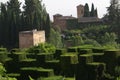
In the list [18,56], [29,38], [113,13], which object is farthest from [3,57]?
[113,13]

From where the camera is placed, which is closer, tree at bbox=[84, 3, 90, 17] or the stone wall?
the stone wall

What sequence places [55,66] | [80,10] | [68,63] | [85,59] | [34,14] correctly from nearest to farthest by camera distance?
1. [85,59]
2. [68,63]
3. [55,66]
4. [34,14]
5. [80,10]

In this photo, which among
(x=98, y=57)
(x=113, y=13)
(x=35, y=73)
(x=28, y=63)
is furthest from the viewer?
(x=113, y=13)

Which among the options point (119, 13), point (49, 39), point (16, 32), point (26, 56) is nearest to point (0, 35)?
point (16, 32)

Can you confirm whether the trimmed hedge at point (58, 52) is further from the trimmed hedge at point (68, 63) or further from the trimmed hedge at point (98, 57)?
the trimmed hedge at point (98, 57)

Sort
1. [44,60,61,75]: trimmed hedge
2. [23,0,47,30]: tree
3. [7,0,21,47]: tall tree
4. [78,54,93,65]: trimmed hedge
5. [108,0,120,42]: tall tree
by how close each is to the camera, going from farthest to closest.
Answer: [108,0,120,42]: tall tree
[23,0,47,30]: tree
[7,0,21,47]: tall tree
[44,60,61,75]: trimmed hedge
[78,54,93,65]: trimmed hedge

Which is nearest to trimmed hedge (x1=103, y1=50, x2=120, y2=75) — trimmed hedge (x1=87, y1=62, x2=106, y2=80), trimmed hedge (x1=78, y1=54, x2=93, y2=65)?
trimmed hedge (x1=87, y1=62, x2=106, y2=80)

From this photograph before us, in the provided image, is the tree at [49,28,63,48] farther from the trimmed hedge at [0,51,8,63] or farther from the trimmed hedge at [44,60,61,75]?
the trimmed hedge at [44,60,61,75]

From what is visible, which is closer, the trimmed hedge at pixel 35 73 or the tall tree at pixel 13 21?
the trimmed hedge at pixel 35 73

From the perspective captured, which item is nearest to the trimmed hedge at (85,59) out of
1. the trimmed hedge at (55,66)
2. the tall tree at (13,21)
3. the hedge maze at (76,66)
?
the hedge maze at (76,66)

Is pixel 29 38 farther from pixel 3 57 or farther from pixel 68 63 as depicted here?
pixel 68 63

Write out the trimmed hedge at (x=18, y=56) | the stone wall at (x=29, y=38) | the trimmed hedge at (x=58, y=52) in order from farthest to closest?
the stone wall at (x=29, y=38) < the trimmed hedge at (x=58, y=52) < the trimmed hedge at (x=18, y=56)

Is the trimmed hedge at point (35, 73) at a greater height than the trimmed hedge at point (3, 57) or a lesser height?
lesser

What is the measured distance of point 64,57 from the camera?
20438 millimetres
